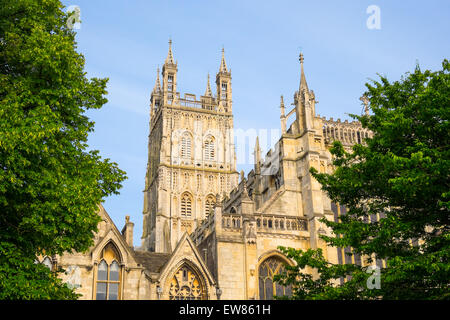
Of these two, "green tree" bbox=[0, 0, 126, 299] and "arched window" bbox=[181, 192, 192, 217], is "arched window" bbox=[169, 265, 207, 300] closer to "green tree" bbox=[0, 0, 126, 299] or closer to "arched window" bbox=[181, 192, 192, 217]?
"green tree" bbox=[0, 0, 126, 299]

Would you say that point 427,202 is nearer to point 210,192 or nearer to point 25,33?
point 25,33

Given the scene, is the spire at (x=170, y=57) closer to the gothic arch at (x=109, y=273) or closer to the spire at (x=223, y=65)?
the spire at (x=223, y=65)

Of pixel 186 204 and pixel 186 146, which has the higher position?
pixel 186 146

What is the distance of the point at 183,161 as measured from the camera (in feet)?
218

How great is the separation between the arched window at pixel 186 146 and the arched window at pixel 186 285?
3962 cm

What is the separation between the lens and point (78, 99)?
695 inches

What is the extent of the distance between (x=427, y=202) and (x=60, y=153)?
33.9ft

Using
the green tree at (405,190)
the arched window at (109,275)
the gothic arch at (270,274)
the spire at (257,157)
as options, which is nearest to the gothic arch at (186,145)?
the spire at (257,157)

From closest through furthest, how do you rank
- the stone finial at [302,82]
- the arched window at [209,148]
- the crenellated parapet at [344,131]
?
the stone finial at [302,82]
the crenellated parapet at [344,131]
the arched window at [209,148]

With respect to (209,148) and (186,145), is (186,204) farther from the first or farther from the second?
(209,148)

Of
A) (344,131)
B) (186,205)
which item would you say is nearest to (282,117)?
(344,131)

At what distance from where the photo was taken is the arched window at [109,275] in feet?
81.7

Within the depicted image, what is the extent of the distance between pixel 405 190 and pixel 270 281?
1620 cm

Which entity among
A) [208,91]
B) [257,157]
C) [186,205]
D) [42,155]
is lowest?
[42,155]
